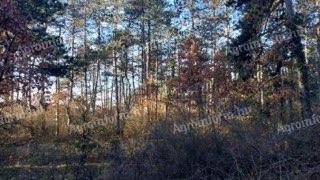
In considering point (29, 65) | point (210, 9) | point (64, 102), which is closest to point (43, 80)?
point (29, 65)

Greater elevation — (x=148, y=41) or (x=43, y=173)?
(x=148, y=41)

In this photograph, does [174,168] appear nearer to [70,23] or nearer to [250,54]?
[250,54]

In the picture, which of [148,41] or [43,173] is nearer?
[43,173]

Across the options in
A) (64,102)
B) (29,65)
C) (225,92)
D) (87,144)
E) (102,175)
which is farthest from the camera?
(64,102)

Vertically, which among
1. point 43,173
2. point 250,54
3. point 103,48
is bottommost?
point 43,173

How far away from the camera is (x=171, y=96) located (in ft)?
107

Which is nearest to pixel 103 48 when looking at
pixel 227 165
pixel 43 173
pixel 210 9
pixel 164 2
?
pixel 164 2

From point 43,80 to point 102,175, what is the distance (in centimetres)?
566

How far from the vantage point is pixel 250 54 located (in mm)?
19016

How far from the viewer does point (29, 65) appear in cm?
1142

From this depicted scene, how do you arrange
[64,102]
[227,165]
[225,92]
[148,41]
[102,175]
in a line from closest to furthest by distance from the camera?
1. [227,165]
2. [102,175]
3. [225,92]
4. [64,102]
5. [148,41]

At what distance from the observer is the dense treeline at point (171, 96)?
1155 cm

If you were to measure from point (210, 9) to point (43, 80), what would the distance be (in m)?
31.1

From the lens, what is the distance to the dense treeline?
455 inches
